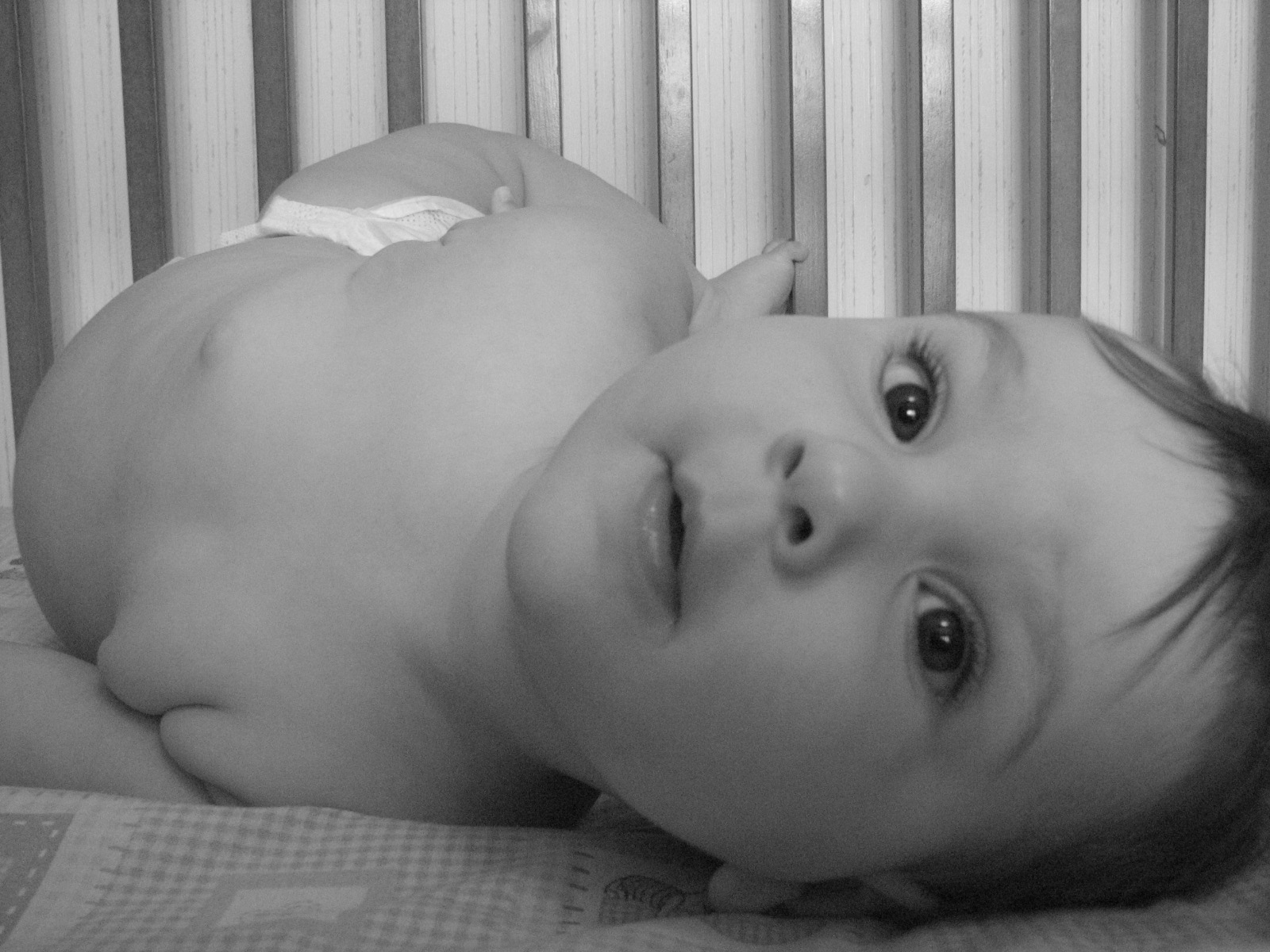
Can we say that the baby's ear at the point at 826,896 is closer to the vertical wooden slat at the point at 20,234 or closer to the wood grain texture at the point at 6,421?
the vertical wooden slat at the point at 20,234

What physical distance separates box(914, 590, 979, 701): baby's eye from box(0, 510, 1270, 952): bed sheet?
0.12 metres

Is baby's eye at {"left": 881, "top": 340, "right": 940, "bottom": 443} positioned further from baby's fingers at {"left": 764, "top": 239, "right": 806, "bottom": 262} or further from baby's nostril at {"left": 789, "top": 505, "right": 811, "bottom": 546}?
baby's fingers at {"left": 764, "top": 239, "right": 806, "bottom": 262}

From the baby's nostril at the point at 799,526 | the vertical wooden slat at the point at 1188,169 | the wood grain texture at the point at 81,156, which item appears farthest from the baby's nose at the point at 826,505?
the wood grain texture at the point at 81,156

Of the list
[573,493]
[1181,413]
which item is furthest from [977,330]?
[573,493]

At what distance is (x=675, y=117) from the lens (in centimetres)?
159

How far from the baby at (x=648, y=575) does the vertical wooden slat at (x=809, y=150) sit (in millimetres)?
787

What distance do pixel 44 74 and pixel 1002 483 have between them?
61.3 inches

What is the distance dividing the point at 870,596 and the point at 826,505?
48 millimetres

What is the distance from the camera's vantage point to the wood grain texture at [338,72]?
5.47 ft

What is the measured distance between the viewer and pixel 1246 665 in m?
A: 0.56

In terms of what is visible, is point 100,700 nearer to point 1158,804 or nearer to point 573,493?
point 573,493

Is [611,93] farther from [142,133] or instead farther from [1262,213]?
[1262,213]

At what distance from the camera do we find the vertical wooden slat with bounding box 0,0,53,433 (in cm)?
154

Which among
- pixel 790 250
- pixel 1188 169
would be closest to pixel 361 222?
pixel 790 250
